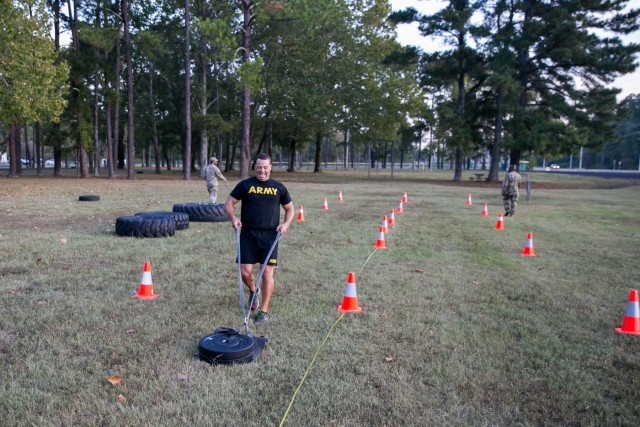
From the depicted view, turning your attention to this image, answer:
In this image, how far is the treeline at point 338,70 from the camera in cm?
2797

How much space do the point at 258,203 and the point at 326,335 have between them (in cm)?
157

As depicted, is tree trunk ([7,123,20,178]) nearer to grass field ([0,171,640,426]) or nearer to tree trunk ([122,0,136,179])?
tree trunk ([122,0,136,179])

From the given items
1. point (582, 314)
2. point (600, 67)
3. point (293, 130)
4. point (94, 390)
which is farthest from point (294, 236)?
point (293, 130)

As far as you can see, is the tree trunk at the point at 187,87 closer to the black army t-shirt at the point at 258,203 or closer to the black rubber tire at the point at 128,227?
the black rubber tire at the point at 128,227

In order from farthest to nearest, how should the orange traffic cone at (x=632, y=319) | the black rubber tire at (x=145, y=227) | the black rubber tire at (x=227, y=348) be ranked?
the black rubber tire at (x=145, y=227) → the orange traffic cone at (x=632, y=319) → the black rubber tire at (x=227, y=348)

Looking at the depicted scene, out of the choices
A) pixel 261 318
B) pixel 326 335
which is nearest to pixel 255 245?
pixel 261 318

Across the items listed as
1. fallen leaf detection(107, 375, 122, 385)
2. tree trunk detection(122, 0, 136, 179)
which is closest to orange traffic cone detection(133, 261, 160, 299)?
fallen leaf detection(107, 375, 122, 385)

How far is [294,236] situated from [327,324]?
5.49 meters

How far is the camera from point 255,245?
521cm

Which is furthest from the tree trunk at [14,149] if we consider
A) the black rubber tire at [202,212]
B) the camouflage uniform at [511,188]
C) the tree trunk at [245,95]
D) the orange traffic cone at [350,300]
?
the orange traffic cone at [350,300]

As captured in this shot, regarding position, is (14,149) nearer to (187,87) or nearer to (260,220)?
(187,87)

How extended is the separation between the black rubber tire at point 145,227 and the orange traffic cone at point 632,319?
26.3 feet

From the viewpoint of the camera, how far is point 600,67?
1134 inches

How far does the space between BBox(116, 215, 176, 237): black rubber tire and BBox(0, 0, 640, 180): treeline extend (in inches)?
553
